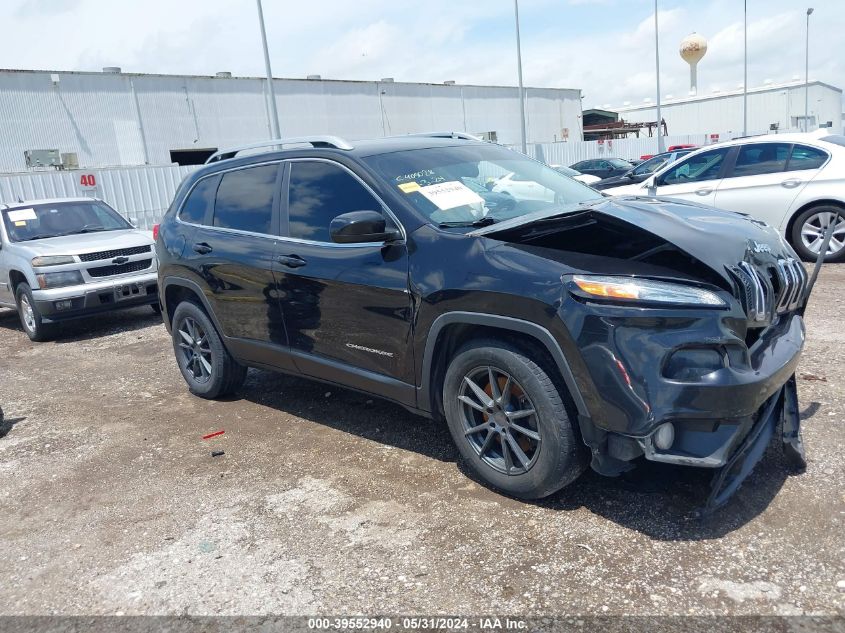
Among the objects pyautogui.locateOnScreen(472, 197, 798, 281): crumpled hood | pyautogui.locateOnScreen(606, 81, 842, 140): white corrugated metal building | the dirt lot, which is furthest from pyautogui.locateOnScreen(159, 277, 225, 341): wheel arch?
pyautogui.locateOnScreen(606, 81, 842, 140): white corrugated metal building

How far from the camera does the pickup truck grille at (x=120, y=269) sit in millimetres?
8531

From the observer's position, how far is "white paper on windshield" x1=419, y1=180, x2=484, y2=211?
154 inches

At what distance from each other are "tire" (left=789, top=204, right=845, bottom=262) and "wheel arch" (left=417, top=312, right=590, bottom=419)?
6.82 metres

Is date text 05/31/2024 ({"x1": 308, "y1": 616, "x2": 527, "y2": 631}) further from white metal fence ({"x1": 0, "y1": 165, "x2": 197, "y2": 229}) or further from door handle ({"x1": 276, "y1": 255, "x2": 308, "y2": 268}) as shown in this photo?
white metal fence ({"x1": 0, "y1": 165, "x2": 197, "y2": 229})

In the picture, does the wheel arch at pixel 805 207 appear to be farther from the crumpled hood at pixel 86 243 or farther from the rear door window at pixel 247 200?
the crumpled hood at pixel 86 243

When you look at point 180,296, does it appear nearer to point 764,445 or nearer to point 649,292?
point 649,292

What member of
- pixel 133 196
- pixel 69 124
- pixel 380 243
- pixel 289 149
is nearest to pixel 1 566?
pixel 380 243

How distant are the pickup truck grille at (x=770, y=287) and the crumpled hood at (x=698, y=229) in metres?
0.05

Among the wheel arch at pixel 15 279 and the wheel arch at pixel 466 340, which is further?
the wheel arch at pixel 15 279

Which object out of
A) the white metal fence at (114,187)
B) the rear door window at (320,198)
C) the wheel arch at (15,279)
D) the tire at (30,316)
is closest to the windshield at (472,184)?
the rear door window at (320,198)

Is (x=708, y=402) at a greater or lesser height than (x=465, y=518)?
greater

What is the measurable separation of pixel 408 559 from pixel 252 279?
7.59ft

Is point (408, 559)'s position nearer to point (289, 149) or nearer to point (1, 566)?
point (1, 566)

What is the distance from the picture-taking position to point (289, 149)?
4.68 meters
